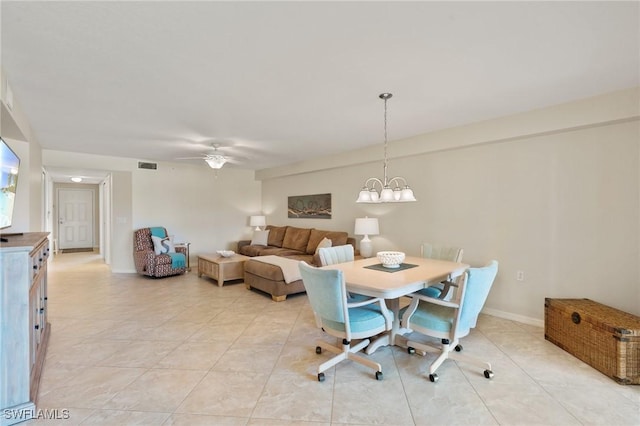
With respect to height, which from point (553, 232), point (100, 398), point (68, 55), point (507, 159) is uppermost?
point (68, 55)

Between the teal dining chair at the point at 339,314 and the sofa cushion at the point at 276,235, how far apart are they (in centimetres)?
445

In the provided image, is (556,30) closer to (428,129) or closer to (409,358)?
(428,129)

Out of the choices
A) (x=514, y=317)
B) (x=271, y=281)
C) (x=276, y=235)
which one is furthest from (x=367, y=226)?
(x=276, y=235)

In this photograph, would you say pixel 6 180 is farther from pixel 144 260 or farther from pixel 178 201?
pixel 178 201

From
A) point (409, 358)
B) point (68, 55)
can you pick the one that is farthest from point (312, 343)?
point (68, 55)

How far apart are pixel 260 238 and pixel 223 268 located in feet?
6.10

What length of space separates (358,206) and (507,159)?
8.12ft

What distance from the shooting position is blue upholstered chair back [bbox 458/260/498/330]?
2.22m

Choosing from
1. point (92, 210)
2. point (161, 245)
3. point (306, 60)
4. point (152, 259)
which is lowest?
point (152, 259)

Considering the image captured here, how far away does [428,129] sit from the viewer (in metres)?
4.09

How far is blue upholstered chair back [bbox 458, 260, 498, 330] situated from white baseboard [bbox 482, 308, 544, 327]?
1.62 m

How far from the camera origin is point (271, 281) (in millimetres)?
4398

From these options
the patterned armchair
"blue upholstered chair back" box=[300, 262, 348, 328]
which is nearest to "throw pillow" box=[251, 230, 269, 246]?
the patterned armchair

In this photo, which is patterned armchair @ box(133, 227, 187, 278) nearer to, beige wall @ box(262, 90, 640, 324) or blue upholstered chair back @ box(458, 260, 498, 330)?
beige wall @ box(262, 90, 640, 324)
